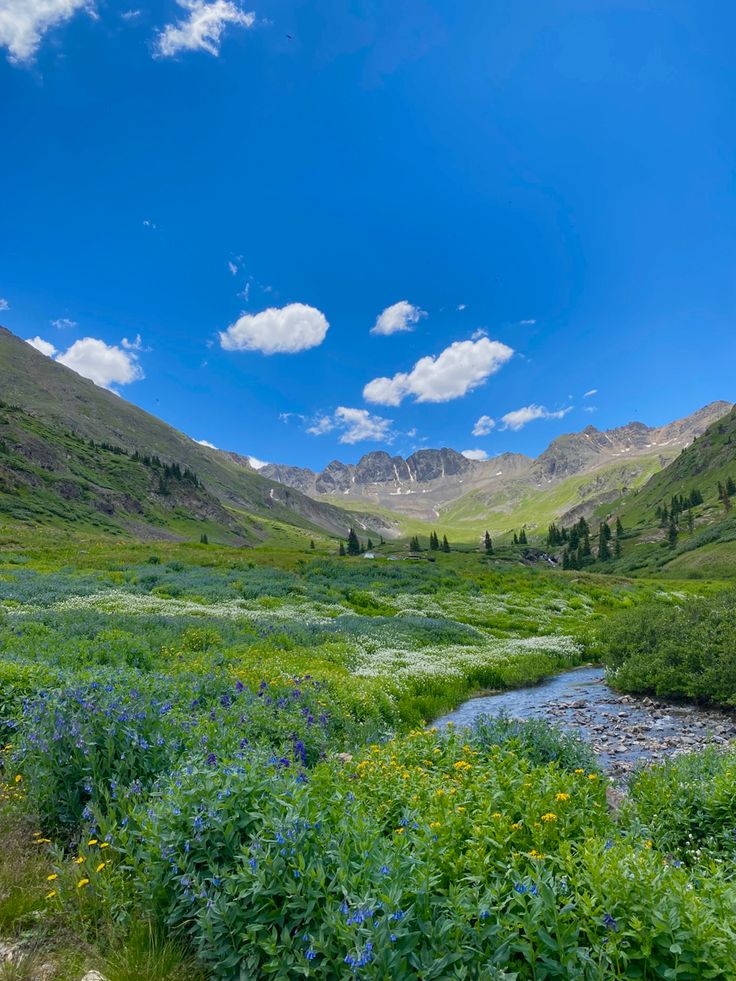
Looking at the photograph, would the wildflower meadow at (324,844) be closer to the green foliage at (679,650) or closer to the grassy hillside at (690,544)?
the green foliage at (679,650)

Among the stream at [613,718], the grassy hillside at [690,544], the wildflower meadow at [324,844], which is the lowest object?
the stream at [613,718]

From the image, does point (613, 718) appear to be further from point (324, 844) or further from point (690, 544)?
point (690, 544)

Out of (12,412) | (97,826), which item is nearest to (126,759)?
(97,826)

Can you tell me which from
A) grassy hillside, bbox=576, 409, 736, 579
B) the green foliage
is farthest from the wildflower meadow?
grassy hillside, bbox=576, 409, 736, 579

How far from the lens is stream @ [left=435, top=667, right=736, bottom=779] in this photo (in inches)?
490

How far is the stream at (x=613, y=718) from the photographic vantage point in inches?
490

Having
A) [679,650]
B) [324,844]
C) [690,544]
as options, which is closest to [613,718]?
[679,650]

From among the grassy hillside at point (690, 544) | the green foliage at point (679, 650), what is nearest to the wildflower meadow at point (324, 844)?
the green foliage at point (679, 650)

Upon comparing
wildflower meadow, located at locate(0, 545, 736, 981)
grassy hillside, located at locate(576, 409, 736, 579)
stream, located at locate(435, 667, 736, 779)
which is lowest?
stream, located at locate(435, 667, 736, 779)

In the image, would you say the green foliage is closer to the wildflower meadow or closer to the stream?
the stream

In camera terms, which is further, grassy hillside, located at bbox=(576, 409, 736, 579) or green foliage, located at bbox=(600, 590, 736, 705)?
grassy hillside, located at bbox=(576, 409, 736, 579)

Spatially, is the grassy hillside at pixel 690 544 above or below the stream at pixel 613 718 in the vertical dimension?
above

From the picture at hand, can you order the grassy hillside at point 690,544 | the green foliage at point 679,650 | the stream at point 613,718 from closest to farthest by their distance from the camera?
the stream at point 613,718, the green foliage at point 679,650, the grassy hillside at point 690,544

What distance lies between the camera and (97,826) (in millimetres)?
5879
